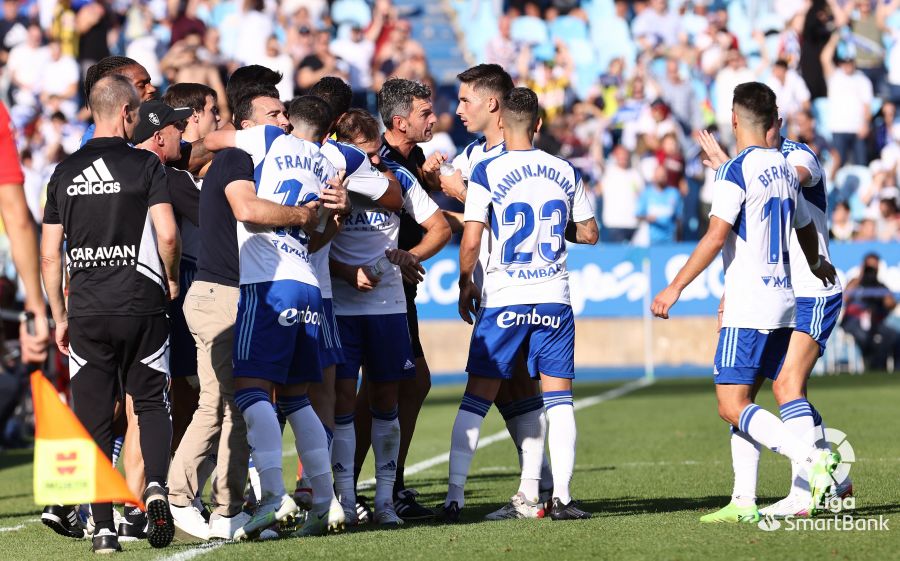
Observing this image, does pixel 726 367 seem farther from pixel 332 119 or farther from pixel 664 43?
pixel 664 43

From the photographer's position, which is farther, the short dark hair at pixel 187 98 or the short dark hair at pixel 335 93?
the short dark hair at pixel 187 98

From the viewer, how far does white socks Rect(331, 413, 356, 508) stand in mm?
7773

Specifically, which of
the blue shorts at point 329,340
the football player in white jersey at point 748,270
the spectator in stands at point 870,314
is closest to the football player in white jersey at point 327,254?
the blue shorts at point 329,340

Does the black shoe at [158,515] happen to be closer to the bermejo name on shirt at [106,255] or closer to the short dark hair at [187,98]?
the bermejo name on shirt at [106,255]

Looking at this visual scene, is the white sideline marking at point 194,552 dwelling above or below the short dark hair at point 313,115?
below

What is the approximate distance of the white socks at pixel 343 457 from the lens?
7773 mm

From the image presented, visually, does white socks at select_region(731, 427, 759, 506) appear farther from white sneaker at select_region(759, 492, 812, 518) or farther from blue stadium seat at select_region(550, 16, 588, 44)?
blue stadium seat at select_region(550, 16, 588, 44)

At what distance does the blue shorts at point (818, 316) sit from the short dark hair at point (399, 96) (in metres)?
2.46

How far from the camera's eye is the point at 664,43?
2684 cm

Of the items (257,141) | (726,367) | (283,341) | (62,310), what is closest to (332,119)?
(257,141)

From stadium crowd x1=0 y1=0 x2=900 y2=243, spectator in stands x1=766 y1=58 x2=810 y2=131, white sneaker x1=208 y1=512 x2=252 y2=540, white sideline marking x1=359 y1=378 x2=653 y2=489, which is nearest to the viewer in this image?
white sneaker x1=208 y1=512 x2=252 y2=540

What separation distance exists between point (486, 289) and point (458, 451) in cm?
90

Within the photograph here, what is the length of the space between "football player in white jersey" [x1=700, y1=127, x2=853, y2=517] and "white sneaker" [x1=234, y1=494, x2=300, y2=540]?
7.74 ft

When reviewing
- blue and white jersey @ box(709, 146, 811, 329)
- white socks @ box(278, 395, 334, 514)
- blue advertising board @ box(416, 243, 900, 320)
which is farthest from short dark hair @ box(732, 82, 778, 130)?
blue advertising board @ box(416, 243, 900, 320)
